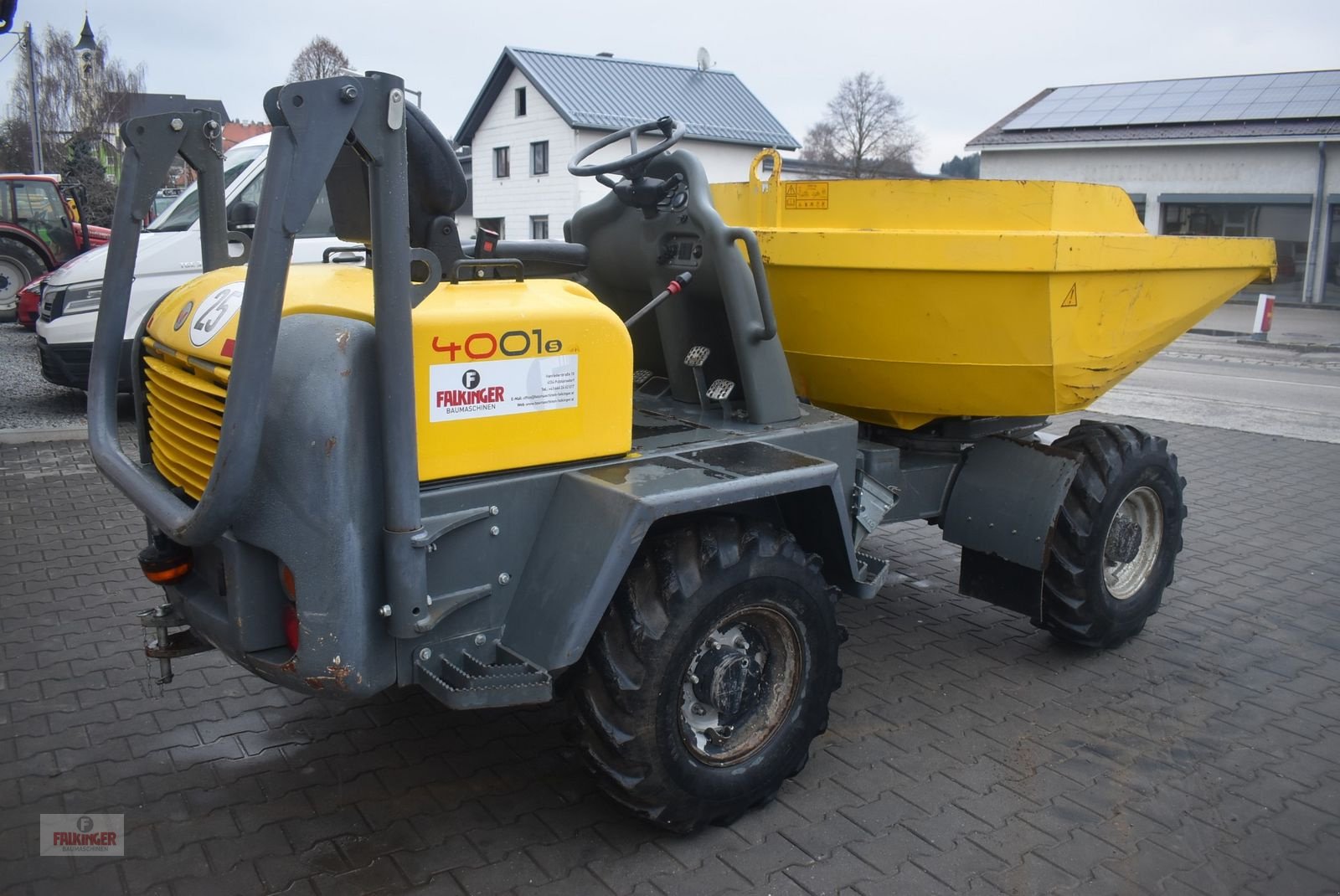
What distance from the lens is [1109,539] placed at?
16.1ft

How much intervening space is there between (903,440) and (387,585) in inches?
106

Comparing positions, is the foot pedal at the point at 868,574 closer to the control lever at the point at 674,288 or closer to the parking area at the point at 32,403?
the control lever at the point at 674,288

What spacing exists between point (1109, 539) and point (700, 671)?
2345mm

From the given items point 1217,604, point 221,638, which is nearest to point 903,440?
point 1217,604

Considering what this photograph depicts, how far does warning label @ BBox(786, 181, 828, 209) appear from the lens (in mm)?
4469

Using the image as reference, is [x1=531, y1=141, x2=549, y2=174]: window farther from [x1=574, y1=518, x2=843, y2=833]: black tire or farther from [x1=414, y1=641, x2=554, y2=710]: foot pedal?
[x1=414, y1=641, x2=554, y2=710]: foot pedal

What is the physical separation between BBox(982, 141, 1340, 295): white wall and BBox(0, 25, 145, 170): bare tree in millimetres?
33279

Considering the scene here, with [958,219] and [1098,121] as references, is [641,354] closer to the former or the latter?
[958,219]

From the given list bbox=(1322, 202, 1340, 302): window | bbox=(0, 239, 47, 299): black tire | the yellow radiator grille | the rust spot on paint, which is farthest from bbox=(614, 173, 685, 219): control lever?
bbox=(1322, 202, 1340, 302): window

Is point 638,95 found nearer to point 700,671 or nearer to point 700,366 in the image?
point 700,366

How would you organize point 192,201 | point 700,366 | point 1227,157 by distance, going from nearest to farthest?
point 700,366 → point 192,201 → point 1227,157

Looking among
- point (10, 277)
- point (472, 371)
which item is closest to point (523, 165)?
point (10, 277)

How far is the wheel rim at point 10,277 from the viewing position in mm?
17391

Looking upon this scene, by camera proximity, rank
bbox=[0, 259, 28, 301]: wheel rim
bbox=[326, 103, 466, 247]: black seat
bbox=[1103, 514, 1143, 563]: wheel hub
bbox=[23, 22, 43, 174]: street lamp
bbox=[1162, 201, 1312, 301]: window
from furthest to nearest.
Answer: bbox=[1162, 201, 1312, 301]: window, bbox=[23, 22, 43, 174]: street lamp, bbox=[0, 259, 28, 301]: wheel rim, bbox=[1103, 514, 1143, 563]: wheel hub, bbox=[326, 103, 466, 247]: black seat
